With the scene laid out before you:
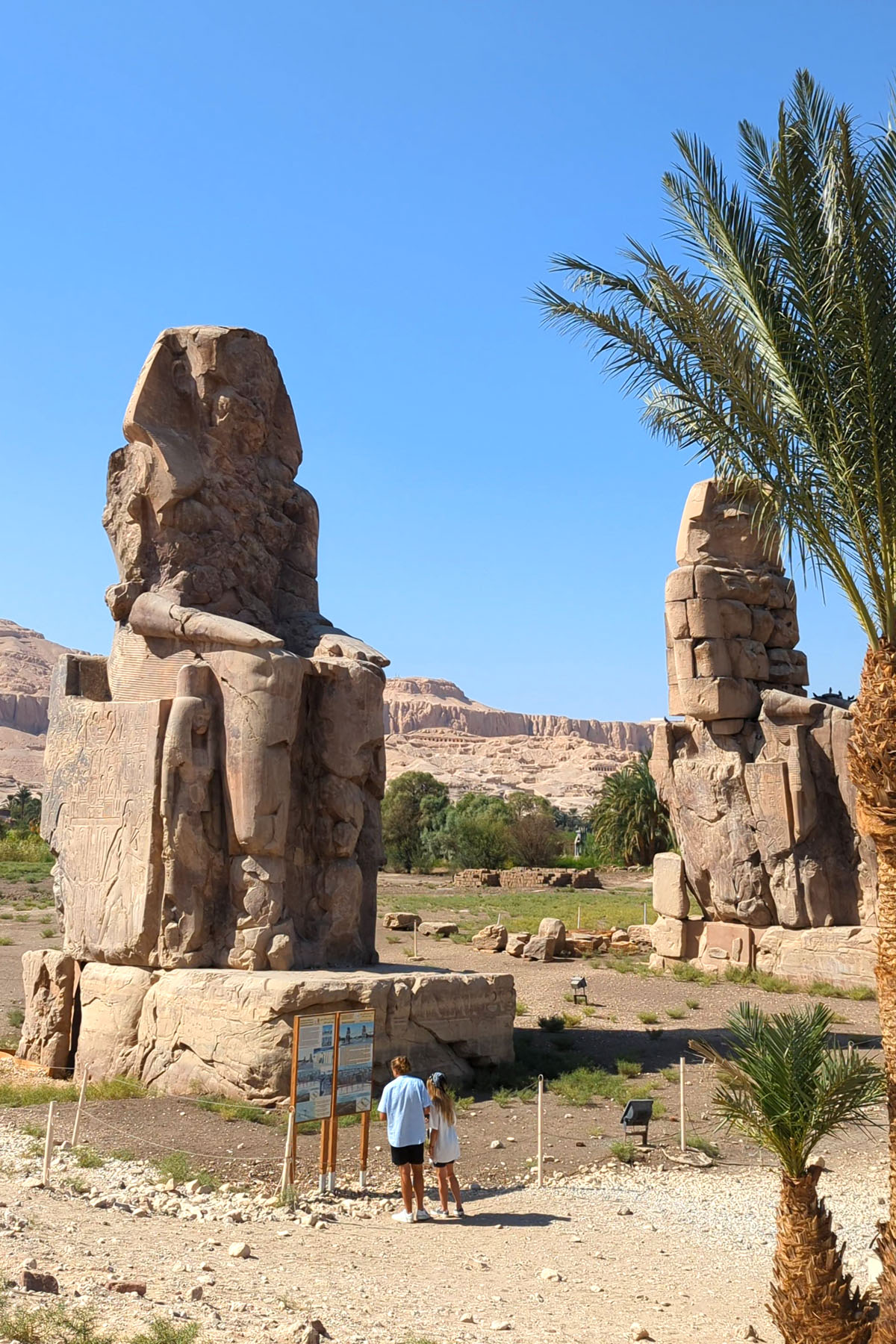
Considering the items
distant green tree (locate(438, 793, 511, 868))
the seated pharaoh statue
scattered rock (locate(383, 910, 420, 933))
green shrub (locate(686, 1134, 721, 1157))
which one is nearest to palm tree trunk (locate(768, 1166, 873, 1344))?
green shrub (locate(686, 1134, 721, 1157))

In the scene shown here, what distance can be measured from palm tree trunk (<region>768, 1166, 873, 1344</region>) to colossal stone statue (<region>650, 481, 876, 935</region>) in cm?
927

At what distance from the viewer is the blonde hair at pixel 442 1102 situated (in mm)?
6500

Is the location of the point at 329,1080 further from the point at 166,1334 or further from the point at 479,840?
the point at 479,840

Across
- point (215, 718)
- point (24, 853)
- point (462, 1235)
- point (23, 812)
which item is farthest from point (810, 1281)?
point (23, 812)

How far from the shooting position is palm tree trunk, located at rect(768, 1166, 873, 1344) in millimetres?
4520

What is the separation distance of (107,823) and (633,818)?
823 inches

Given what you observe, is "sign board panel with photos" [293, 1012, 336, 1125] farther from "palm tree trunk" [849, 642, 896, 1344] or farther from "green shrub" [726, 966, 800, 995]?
"green shrub" [726, 966, 800, 995]

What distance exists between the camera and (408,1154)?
20.6 ft

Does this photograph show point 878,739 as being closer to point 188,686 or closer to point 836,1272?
point 836,1272

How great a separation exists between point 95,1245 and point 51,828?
4.77 m

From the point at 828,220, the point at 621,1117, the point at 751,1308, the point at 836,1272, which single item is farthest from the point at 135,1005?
the point at 828,220

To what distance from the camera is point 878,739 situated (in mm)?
4891

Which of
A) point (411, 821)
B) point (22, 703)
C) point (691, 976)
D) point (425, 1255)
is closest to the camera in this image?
point (425, 1255)

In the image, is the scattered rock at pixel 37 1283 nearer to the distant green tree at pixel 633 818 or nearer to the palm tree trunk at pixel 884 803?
the palm tree trunk at pixel 884 803
